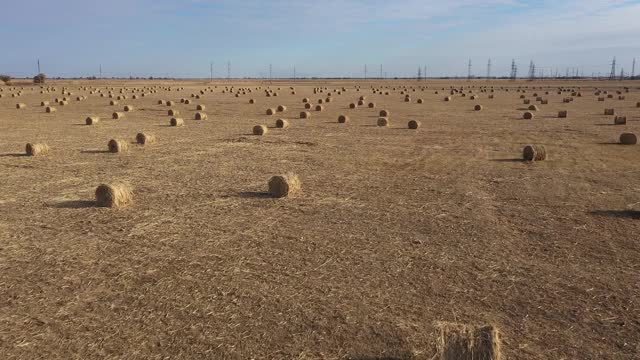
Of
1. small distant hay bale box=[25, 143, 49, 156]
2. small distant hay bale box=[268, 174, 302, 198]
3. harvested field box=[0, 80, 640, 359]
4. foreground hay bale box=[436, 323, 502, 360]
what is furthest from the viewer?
small distant hay bale box=[25, 143, 49, 156]

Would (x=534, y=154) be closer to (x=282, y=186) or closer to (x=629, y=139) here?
(x=629, y=139)

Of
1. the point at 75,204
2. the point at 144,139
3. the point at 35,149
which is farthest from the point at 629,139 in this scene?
the point at 35,149

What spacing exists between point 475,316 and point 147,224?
22.1 ft

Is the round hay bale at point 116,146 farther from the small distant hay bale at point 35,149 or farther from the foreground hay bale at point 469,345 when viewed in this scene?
the foreground hay bale at point 469,345

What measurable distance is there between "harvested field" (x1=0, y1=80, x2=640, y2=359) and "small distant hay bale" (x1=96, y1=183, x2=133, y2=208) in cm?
20

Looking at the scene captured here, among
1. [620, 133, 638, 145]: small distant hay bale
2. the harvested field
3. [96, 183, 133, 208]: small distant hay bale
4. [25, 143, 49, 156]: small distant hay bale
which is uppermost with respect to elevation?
[620, 133, 638, 145]: small distant hay bale

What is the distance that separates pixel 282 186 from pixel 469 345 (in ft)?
26.2

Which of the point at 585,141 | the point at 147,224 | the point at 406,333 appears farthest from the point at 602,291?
the point at 585,141

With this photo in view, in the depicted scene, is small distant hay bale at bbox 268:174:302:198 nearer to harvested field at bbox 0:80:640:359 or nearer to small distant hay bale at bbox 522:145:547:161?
harvested field at bbox 0:80:640:359

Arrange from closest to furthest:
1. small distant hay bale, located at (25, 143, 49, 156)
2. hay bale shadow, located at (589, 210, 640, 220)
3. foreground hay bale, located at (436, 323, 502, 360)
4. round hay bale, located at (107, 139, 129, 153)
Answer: foreground hay bale, located at (436, 323, 502, 360) → hay bale shadow, located at (589, 210, 640, 220) → small distant hay bale, located at (25, 143, 49, 156) → round hay bale, located at (107, 139, 129, 153)

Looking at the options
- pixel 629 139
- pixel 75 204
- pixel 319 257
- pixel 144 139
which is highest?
pixel 629 139

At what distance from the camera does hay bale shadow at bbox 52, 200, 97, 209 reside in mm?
11945

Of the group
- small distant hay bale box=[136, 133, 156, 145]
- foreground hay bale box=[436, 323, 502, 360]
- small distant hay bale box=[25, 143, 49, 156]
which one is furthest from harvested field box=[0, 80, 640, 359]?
small distant hay bale box=[136, 133, 156, 145]

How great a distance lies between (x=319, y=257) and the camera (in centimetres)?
900
